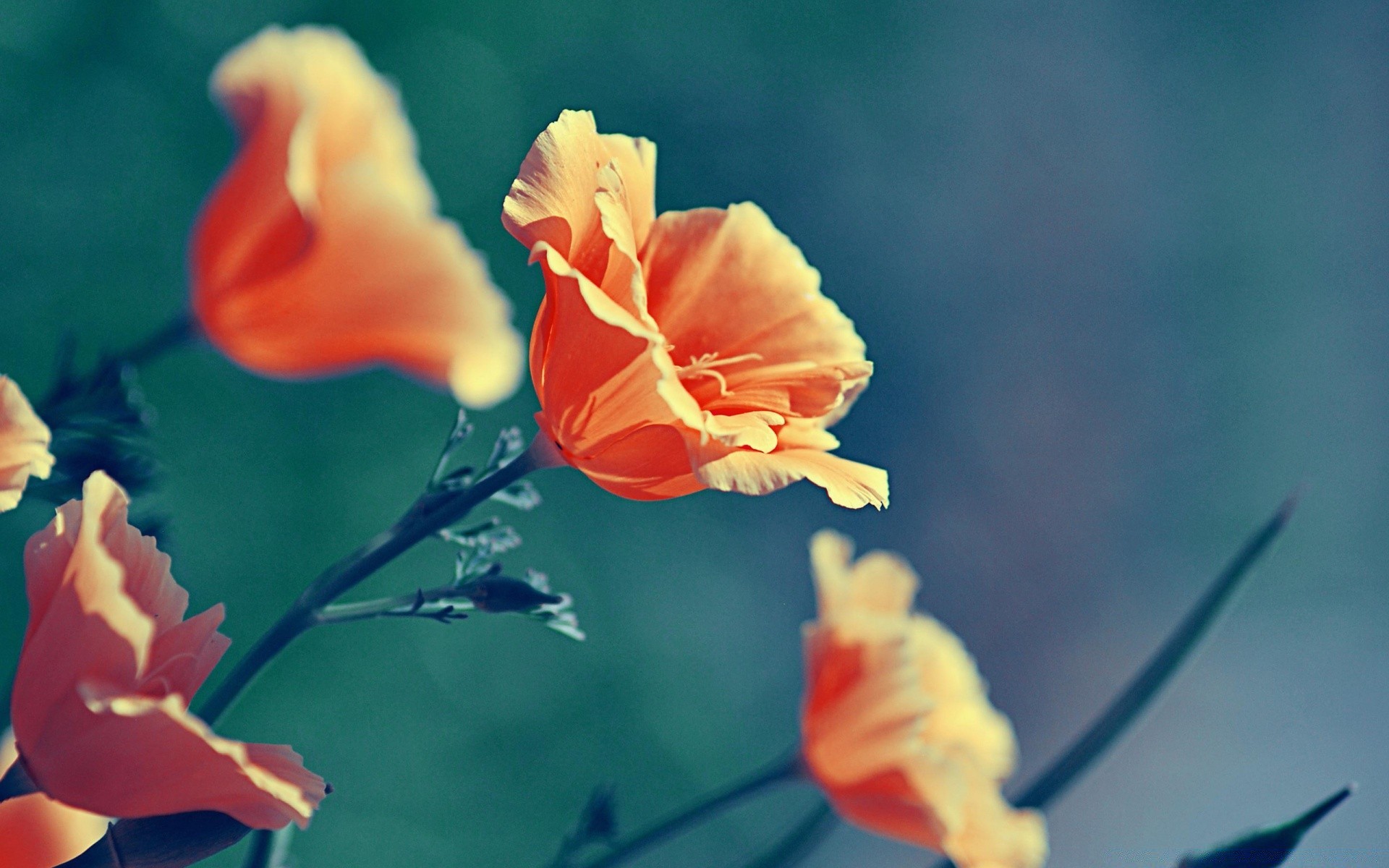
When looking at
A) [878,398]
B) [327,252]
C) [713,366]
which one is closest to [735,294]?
[713,366]

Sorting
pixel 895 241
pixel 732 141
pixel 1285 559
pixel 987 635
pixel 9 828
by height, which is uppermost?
pixel 9 828

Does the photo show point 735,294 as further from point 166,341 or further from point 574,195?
point 166,341

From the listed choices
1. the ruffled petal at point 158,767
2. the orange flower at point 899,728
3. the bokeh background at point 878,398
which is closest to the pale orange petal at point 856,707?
the orange flower at point 899,728

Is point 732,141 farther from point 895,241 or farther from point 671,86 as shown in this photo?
point 895,241

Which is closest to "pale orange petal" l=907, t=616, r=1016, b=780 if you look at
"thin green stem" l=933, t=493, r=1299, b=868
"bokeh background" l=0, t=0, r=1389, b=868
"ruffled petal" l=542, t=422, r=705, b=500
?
"thin green stem" l=933, t=493, r=1299, b=868

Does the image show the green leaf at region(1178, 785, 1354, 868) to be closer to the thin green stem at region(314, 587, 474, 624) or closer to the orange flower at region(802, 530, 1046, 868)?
the orange flower at region(802, 530, 1046, 868)

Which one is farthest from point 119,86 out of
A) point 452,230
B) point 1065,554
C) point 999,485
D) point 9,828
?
point 1065,554

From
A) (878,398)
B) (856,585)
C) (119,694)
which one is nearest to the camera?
(119,694)
